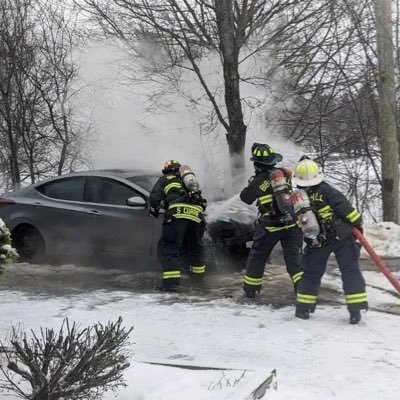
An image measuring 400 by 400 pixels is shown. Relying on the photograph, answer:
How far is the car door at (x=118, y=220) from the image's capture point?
711cm

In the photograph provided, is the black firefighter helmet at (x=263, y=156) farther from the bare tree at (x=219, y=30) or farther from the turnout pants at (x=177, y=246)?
the bare tree at (x=219, y=30)

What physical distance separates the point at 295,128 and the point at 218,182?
2316 millimetres

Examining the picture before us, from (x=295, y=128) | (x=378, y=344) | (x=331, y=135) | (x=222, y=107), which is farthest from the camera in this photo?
(x=331, y=135)

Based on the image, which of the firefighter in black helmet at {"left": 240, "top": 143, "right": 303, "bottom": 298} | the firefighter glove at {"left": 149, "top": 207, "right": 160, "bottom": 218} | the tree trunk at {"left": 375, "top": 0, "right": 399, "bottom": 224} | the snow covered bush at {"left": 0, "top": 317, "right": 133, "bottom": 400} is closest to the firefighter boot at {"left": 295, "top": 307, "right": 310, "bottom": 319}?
the firefighter in black helmet at {"left": 240, "top": 143, "right": 303, "bottom": 298}

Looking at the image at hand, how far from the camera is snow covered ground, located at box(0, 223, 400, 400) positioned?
3.44 m

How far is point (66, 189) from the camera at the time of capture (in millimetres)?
7871

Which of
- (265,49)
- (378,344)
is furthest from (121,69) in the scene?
(378,344)

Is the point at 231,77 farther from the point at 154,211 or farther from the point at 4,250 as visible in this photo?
the point at 4,250

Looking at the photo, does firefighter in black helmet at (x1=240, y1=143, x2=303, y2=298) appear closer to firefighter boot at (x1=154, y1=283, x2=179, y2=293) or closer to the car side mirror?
firefighter boot at (x1=154, y1=283, x2=179, y2=293)

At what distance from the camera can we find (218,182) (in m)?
9.96

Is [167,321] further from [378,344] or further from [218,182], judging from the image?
[218,182]

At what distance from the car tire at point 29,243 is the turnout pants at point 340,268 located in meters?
4.22

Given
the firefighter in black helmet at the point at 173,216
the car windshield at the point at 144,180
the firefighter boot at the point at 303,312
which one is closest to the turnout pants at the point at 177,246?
the firefighter in black helmet at the point at 173,216

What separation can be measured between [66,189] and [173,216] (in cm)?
214
